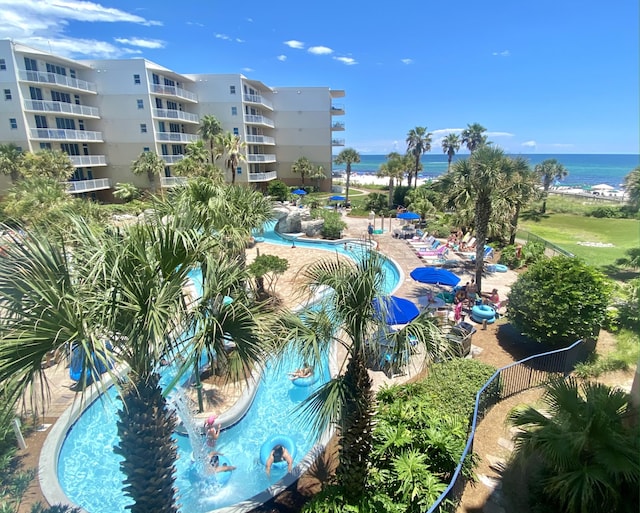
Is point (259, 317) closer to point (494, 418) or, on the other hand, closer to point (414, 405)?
point (414, 405)

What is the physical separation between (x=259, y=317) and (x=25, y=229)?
3.35 m

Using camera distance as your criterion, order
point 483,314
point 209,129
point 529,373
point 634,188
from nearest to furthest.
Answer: point 529,373
point 483,314
point 634,188
point 209,129

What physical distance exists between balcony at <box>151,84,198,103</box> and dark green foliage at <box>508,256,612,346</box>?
141 ft

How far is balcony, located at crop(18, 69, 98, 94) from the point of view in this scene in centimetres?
3244

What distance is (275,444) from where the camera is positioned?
9.40 metres

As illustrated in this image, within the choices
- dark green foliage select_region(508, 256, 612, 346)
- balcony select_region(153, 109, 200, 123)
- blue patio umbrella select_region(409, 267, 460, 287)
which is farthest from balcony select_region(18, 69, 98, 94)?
dark green foliage select_region(508, 256, 612, 346)

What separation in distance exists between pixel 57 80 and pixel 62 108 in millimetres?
2543

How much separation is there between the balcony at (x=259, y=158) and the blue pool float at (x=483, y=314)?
3993cm

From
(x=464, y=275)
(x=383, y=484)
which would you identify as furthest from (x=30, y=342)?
(x=464, y=275)

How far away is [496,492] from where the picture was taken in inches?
271

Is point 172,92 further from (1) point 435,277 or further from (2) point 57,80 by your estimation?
(1) point 435,277

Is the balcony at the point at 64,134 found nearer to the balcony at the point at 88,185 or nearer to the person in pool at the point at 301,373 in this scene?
the balcony at the point at 88,185

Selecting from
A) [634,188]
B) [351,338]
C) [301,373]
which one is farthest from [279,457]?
[634,188]

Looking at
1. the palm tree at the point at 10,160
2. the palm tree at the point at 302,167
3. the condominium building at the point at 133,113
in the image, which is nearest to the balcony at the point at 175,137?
the condominium building at the point at 133,113
